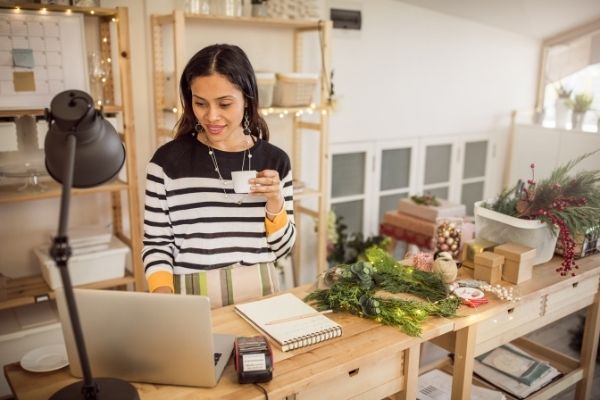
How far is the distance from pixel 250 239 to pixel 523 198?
3.41ft

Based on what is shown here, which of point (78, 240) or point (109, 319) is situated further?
point (78, 240)

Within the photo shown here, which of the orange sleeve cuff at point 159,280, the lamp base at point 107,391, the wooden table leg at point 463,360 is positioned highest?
the orange sleeve cuff at point 159,280

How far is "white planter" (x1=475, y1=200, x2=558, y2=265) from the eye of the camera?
6.63ft

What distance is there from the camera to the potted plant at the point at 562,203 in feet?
6.52

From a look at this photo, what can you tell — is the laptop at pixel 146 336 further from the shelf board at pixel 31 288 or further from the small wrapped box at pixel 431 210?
the small wrapped box at pixel 431 210

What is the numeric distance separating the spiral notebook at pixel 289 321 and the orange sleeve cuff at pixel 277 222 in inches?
8.4

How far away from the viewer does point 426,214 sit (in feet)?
11.6

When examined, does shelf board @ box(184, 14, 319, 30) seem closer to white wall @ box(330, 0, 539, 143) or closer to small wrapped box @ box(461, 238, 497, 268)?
white wall @ box(330, 0, 539, 143)

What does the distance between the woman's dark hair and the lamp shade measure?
53cm

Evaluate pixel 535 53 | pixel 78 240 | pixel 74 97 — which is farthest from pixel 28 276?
pixel 535 53

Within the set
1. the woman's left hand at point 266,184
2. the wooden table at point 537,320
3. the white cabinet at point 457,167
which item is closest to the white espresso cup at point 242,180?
the woman's left hand at point 266,184

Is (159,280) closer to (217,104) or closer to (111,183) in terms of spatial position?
(217,104)

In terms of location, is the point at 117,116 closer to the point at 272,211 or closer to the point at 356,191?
the point at 272,211

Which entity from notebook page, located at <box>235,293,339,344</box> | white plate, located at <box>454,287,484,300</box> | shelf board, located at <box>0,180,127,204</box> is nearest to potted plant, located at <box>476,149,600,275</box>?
white plate, located at <box>454,287,484,300</box>
